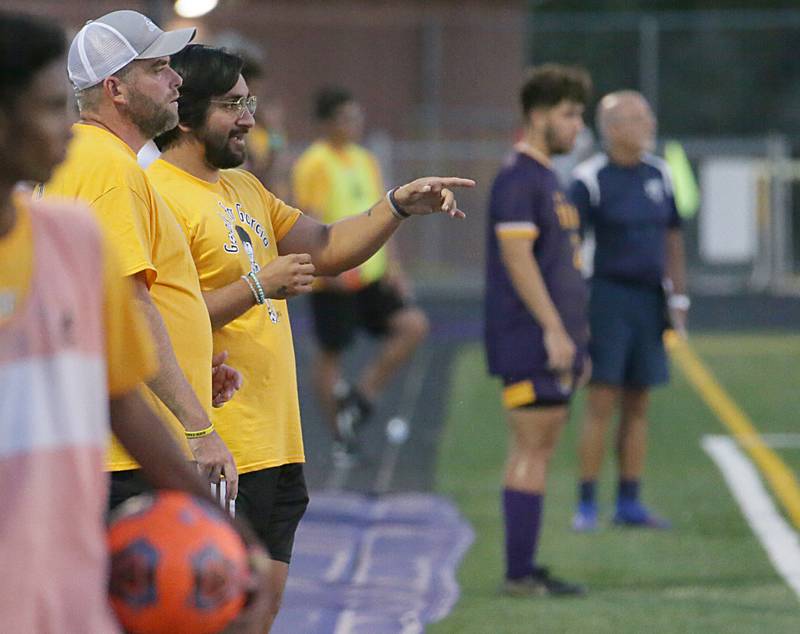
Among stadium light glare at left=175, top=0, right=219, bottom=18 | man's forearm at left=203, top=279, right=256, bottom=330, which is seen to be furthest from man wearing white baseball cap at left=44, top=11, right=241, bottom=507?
stadium light glare at left=175, top=0, right=219, bottom=18

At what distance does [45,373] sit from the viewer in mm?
2781

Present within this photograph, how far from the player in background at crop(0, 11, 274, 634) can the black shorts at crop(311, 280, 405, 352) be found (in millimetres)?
8003

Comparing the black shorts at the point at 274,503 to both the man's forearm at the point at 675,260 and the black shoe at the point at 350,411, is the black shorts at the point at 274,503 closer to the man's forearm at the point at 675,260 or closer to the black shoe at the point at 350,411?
the man's forearm at the point at 675,260

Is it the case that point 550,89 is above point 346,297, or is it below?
above

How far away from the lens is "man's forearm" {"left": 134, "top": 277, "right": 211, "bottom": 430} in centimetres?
395

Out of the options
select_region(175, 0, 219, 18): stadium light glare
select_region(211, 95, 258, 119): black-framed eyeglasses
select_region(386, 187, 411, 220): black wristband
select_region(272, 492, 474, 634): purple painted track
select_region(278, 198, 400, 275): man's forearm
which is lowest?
select_region(272, 492, 474, 634): purple painted track

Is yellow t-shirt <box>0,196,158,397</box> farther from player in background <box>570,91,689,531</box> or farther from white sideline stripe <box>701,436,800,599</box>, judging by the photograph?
player in background <box>570,91,689,531</box>

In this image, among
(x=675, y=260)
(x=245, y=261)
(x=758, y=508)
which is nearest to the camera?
(x=245, y=261)

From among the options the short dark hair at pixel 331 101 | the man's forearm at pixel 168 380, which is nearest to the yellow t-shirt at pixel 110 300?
the man's forearm at pixel 168 380

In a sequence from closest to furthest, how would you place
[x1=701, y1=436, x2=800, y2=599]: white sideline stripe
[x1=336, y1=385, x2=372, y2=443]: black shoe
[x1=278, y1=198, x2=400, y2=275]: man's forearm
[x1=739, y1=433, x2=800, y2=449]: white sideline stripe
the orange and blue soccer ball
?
1. the orange and blue soccer ball
2. [x1=278, y1=198, x2=400, y2=275]: man's forearm
3. [x1=701, y1=436, x2=800, y2=599]: white sideline stripe
4. [x1=336, y1=385, x2=372, y2=443]: black shoe
5. [x1=739, y1=433, x2=800, y2=449]: white sideline stripe

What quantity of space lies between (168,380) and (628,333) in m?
5.22

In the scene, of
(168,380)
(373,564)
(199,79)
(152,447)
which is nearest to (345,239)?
(199,79)

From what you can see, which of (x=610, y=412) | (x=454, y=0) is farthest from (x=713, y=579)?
(x=454, y=0)

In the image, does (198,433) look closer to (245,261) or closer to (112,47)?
(245,261)
